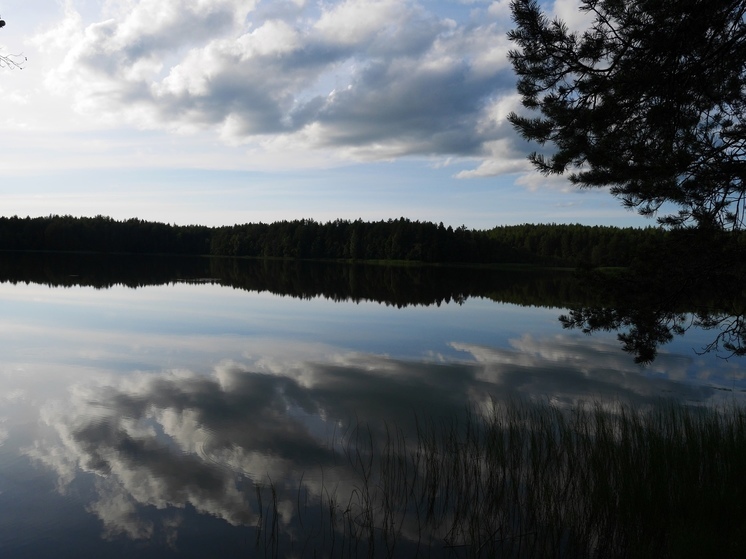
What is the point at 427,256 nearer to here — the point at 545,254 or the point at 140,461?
the point at 545,254

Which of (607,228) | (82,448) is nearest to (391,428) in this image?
(82,448)

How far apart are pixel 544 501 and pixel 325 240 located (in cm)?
11833

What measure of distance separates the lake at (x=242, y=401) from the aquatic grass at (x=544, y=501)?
11 cm

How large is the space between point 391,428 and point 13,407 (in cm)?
703

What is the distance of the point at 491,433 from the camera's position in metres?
8.67

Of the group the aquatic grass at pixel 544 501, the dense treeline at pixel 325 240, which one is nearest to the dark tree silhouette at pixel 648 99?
the aquatic grass at pixel 544 501

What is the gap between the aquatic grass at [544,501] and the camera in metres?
5.88

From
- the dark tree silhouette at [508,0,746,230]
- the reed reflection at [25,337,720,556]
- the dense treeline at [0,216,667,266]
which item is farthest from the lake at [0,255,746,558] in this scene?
the dense treeline at [0,216,667,266]

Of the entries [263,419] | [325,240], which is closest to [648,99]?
[263,419]

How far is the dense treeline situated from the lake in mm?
83877

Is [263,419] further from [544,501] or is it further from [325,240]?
[325,240]

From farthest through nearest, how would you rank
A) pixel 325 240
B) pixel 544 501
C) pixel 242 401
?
pixel 325 240, pixel 242 401, pixel 544 501

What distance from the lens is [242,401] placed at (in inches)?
445

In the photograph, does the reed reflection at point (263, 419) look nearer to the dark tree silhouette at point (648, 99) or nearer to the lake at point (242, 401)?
the lake at point (242, 401)
